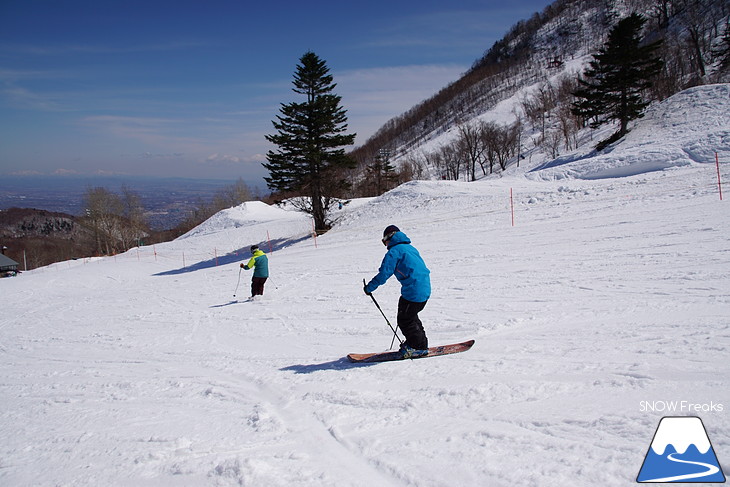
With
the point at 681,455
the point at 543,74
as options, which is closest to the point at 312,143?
the point at 681,455

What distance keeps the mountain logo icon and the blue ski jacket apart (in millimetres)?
2898

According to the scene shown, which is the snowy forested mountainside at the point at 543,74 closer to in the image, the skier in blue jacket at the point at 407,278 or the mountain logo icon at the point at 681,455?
the skier in blue jacket at the point at 407,278

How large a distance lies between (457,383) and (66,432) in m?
4.82

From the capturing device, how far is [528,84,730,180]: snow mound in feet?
80.5


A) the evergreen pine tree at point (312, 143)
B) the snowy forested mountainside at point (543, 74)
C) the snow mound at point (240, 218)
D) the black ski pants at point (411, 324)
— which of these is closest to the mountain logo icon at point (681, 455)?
the black ski pants at point (411, 324)

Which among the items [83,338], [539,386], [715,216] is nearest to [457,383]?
[539,386]

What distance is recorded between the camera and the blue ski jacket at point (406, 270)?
5.50m

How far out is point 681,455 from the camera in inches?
119

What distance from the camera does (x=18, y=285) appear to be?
79.8 feet

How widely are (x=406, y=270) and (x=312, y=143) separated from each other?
77.1 feet

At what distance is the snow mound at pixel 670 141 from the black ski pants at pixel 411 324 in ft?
85.6

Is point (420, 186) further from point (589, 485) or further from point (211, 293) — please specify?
point (589, 485)

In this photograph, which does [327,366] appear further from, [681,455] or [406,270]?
[681,455]

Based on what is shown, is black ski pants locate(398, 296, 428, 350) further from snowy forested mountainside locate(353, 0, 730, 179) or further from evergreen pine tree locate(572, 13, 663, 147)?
snowy forested mountainside locate(353, 0, 730, 179)
